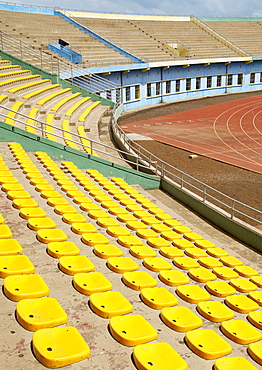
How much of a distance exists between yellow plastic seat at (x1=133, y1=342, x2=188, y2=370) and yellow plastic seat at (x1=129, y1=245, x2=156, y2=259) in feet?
11.2

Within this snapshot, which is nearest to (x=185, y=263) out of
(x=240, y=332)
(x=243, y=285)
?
(x=243, y=285)

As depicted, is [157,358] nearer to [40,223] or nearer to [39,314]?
[39,314]

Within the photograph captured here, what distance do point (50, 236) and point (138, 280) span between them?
202cm

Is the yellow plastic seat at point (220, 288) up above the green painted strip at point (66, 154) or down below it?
below

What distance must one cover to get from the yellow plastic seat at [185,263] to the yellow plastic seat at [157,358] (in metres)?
3.59

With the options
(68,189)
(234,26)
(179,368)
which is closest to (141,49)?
(234,26)

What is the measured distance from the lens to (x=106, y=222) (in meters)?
9.66

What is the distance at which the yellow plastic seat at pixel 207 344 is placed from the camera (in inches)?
194

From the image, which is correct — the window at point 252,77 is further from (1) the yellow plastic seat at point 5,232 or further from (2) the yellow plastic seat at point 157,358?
(2) the yellow plastic seat at point 157,358

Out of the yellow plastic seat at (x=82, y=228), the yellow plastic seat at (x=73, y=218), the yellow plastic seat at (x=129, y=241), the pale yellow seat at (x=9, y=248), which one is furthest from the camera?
the yellow plastic seat at (x=73, y=218)

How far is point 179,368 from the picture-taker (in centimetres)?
434

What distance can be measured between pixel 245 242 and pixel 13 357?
9236 mm

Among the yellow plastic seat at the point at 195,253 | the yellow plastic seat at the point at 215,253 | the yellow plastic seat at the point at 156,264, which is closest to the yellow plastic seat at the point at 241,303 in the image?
the yellow plastic seat at the point at 156,264

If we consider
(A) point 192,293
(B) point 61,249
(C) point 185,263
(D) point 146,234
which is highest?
(B) point 61,249
